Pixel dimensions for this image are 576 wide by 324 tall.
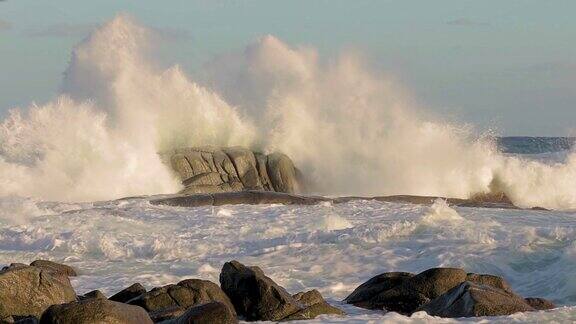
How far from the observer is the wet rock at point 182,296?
8312 mm

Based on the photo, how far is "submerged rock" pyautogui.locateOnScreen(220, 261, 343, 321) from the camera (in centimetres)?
812

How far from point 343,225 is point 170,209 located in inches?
179

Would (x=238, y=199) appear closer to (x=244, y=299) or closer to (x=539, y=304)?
(x=244, y=299)

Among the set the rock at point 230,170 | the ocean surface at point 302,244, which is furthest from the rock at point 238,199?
the rock at point 230,170

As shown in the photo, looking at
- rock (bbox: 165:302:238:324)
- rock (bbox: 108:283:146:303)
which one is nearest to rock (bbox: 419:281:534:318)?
rock (bbox: 165:302:238:324)

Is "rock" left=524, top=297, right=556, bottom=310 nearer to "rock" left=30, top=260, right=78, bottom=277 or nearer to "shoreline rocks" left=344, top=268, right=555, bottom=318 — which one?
"shoreline rocks" left=344, top=268, right=555, bottom=318

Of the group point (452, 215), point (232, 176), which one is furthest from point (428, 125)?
point (452, 215)

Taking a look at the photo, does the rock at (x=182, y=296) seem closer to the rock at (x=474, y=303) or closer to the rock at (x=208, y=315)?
the rock at (x=208, y=315)

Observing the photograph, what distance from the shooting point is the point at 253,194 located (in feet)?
64.8

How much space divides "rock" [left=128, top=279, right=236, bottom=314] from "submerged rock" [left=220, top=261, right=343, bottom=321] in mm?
125

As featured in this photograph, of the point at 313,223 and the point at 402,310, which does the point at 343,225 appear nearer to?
the point at 313,223

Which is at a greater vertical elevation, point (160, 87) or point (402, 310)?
point (160, 87)

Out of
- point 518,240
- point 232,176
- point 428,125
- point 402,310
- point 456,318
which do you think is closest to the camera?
point 456,318

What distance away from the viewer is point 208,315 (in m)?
6.66
